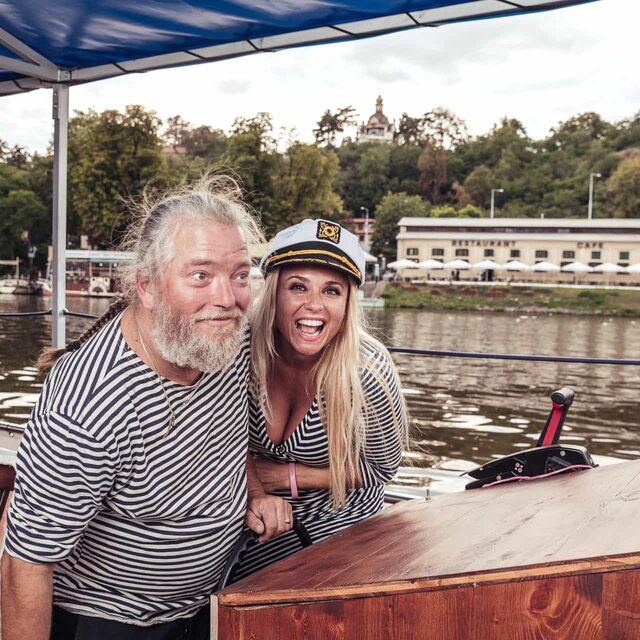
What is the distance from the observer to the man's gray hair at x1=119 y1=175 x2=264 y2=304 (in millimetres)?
1344

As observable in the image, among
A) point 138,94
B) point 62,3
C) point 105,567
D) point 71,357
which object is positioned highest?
point 138,94

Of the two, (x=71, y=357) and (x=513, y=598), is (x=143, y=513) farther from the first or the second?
(x=513, y=598)

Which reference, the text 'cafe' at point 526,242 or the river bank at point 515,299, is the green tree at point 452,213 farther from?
the river bank at point 515,299

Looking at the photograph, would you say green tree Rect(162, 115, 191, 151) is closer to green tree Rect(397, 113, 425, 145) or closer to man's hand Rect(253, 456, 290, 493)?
green tree Rect(397, 113, 425, 145)

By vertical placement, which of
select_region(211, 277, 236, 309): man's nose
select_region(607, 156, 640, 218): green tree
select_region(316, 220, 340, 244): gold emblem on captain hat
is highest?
select_region(607, 156, 640, 218): green tree

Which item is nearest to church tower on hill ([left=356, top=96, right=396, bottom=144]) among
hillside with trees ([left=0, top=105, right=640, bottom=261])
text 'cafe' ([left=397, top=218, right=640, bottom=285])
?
hillside with trees ([left=0, top=105, right=640, bottom=261])

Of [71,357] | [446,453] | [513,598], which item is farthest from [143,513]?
[446,453]

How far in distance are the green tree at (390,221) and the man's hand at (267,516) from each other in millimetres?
58820

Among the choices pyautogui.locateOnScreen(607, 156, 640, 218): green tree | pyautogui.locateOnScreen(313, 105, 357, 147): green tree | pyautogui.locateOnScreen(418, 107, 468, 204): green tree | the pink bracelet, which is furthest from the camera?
pyautogui.locateOnScreen(313, 105, 357, 147): green tree

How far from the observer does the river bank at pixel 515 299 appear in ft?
136

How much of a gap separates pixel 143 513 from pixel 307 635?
38 centimetres

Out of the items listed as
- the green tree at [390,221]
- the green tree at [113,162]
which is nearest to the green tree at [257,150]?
the green tree at [113,162]

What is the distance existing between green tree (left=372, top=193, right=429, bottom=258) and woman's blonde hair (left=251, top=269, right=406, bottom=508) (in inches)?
2311

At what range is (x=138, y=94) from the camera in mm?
66000
